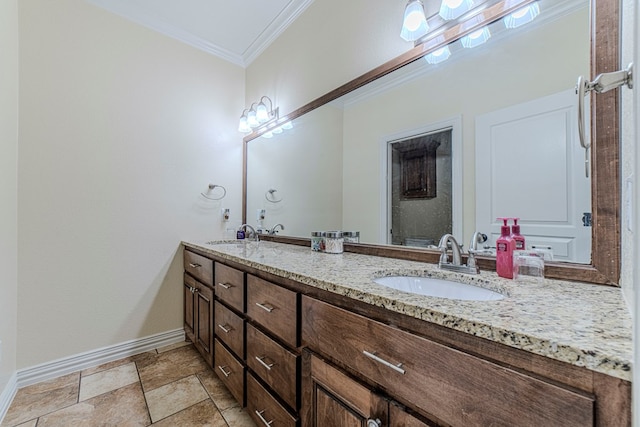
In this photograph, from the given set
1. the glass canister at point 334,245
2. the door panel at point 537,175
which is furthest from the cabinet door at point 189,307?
the door panel at point 537,175

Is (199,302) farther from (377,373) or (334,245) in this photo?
(377,373)

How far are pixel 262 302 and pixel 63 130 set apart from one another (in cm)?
187

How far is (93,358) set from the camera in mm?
1958

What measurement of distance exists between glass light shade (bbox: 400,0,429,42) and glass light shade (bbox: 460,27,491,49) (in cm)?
19

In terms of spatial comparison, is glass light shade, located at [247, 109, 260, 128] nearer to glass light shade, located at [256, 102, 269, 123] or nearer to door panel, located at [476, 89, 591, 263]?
glass light shade, located at [256, 102, 269, 123]

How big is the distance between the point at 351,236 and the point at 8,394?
83.1 inches

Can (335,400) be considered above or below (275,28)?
below

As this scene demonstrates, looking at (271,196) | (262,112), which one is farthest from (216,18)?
(271,196)

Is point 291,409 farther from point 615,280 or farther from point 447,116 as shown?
point 447,116

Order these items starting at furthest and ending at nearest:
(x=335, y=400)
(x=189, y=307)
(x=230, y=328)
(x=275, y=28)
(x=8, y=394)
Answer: (x=275, y=28), (x=189, y=307), (x=8, y=394), (x=230, y=328), (x=335, y=400)

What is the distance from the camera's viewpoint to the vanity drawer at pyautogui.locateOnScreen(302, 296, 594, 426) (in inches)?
17.9

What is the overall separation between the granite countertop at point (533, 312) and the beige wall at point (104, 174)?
1.70m

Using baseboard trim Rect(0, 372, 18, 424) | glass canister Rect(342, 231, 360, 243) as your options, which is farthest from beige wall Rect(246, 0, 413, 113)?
baseboard trim Rect(0, 372, 18, 424)

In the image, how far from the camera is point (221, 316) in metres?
1.57
